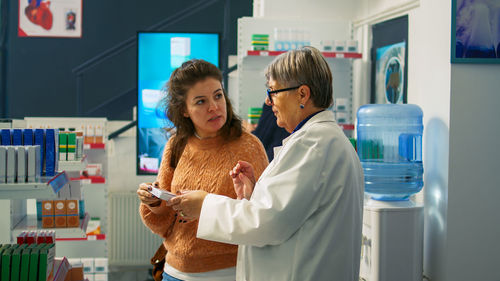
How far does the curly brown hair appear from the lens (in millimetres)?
2164

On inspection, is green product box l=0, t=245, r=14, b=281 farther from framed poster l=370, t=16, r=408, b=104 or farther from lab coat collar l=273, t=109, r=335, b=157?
framed poster l=370, t=16, r=408, b=104

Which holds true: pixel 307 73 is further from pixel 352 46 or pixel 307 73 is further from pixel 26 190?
pixel 352 46

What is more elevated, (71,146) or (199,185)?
(71,146)

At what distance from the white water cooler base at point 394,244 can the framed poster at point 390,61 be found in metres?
1.41

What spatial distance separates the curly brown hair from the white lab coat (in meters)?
0.54

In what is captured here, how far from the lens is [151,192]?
202cm

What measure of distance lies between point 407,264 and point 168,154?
1852 millimetres

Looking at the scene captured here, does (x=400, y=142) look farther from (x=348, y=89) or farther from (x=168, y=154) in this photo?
(x=168, y=154)

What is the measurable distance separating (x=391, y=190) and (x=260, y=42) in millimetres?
2021

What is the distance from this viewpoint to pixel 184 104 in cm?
223

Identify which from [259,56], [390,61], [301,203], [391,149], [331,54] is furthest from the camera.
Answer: [259,56]

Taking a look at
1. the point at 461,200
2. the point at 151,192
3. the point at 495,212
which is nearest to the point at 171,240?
the point at 151,192

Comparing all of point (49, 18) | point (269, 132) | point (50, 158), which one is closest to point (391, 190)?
point (269, 132)

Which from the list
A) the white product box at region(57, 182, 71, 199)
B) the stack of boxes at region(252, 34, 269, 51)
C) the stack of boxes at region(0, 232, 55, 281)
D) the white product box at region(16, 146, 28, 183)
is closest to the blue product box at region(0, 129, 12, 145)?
the white product box at region(16, 146, 28, 183)
